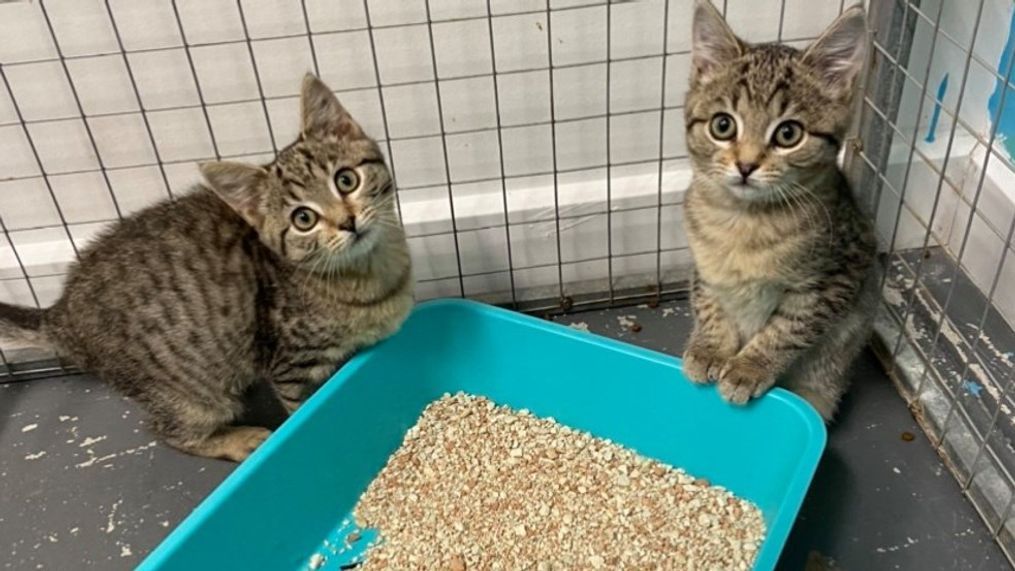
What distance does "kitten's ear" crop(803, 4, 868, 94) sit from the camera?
1.33m

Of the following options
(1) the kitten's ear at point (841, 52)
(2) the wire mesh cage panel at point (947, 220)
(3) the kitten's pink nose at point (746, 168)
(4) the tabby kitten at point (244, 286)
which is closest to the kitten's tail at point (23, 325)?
(4) the tabby kitten at point (244, 286)

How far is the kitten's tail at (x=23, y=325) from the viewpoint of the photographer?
1.73 m

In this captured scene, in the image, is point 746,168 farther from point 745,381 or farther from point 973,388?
point 973,388

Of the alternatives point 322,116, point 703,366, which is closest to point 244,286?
point 322,116

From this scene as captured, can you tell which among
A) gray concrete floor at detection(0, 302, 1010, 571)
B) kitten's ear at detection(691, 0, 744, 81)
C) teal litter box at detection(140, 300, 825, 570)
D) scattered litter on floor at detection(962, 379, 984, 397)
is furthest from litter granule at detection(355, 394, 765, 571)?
kitten's ear at detection(691, 0, 744, 81)

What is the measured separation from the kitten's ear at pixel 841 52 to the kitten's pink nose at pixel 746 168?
19 cm

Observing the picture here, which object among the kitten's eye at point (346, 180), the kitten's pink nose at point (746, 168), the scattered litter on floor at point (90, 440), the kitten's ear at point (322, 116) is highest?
the kitten's ear at point (322, 116)

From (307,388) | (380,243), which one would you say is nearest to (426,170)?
(380,243)

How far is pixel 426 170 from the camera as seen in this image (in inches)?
79.8

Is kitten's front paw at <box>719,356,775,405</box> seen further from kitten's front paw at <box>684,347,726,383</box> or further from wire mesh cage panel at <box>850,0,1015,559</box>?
wire mesh cage panel at <box>850,0,1015,559</box>

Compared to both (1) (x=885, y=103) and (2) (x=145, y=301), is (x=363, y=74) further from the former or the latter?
(1) (x=885, y=103)

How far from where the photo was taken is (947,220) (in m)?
2.04

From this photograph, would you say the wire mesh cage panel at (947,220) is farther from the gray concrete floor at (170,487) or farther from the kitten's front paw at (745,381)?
the kitten's front paw at (745,381)

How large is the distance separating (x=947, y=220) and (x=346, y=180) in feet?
4.50
